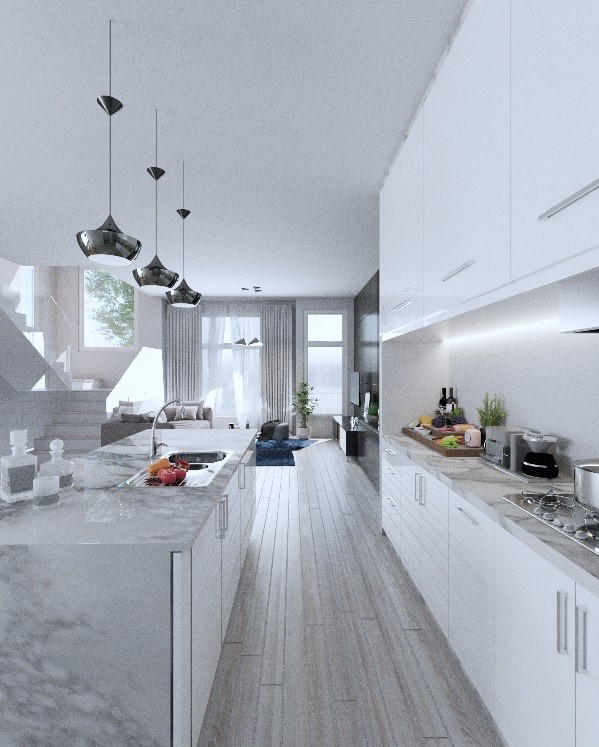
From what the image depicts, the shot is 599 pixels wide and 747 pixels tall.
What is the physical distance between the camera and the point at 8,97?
250 cm

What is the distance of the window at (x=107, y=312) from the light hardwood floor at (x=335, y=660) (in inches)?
306

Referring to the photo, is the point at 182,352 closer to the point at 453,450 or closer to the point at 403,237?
the point at 403,237

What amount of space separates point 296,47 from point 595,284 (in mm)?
1703

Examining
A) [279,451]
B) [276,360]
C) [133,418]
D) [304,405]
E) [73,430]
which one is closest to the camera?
[133,418]

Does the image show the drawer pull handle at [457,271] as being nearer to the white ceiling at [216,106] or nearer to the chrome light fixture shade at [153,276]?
the white ceiling at [216,106]

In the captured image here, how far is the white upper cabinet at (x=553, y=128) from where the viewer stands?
121cm

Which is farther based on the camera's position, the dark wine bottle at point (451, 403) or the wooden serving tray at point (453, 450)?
the dark wine bottle at point (451, 403)

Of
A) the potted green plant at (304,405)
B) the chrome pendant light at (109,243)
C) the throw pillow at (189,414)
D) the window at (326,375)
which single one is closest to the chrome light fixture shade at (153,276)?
the chrome pendant light at (109,243)

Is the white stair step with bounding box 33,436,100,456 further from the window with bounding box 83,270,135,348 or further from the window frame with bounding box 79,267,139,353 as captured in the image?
the window with bounding box 83,270,135,348

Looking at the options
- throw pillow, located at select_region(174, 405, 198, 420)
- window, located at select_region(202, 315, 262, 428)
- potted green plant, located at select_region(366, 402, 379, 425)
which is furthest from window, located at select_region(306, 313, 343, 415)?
potted green plant, located at select_region(366, 402, 379, 425)

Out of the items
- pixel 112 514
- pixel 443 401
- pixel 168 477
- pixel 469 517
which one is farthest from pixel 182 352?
pixel 469 517

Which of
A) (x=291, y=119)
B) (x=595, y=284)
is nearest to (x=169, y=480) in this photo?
(x=595, y=284)

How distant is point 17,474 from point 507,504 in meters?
1.78

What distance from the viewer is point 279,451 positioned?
7.80 meters
